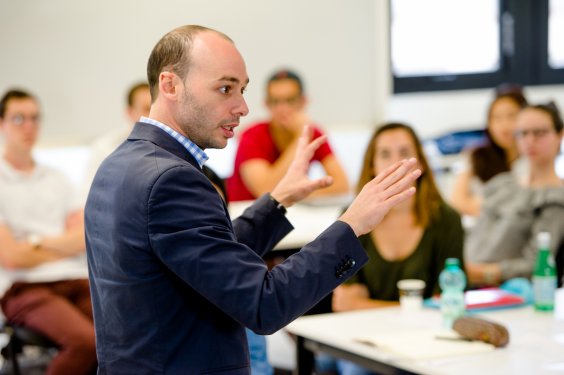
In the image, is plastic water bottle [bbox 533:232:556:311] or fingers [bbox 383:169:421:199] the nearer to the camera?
fingers [bbox 383:169:421:199]

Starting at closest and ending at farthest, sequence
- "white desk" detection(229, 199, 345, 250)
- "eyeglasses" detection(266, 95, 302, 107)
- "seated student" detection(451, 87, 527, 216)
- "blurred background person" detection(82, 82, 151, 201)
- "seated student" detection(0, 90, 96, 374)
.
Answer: "seated student" detection(0, 90, 96, 374), "white desk" detection(229, 199, 345, 250), "blurred background person" detection(82, 82, 151, 201), "seated student" detection(451, 87, 527, 216), "eyeglasses" detection(266, 95, 302, 107)

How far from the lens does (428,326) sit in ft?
9.04

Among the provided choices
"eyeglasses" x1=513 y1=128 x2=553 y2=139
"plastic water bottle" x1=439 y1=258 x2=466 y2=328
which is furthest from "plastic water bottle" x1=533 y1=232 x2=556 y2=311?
"eyeglasses" x1=513 y1=128 x2=553 y2=139

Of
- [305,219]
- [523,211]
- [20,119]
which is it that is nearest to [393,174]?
[523,211]

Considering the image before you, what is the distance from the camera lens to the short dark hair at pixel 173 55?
66.4 inches

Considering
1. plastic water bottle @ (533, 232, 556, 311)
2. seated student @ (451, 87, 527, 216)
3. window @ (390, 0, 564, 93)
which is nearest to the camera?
plastic water bottle @ (533, 232, 556, 311)

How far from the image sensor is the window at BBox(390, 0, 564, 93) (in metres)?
6.69

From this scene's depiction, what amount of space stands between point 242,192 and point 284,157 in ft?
1.08

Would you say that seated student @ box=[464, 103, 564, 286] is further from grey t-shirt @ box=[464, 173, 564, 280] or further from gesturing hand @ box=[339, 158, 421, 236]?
gesturing hand @ box=[339, 158, 421, 236]

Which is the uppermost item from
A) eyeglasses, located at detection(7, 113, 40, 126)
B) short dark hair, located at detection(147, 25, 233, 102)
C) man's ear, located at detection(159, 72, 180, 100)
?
short dark hair, located at detection(147, 25, 233, 102)

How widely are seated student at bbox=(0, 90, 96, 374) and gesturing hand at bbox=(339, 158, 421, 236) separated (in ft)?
6.99

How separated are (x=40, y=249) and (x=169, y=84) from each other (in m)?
2.21

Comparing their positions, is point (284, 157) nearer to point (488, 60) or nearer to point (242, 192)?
point (242, 192)

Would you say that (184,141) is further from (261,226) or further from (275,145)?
(275,145)
